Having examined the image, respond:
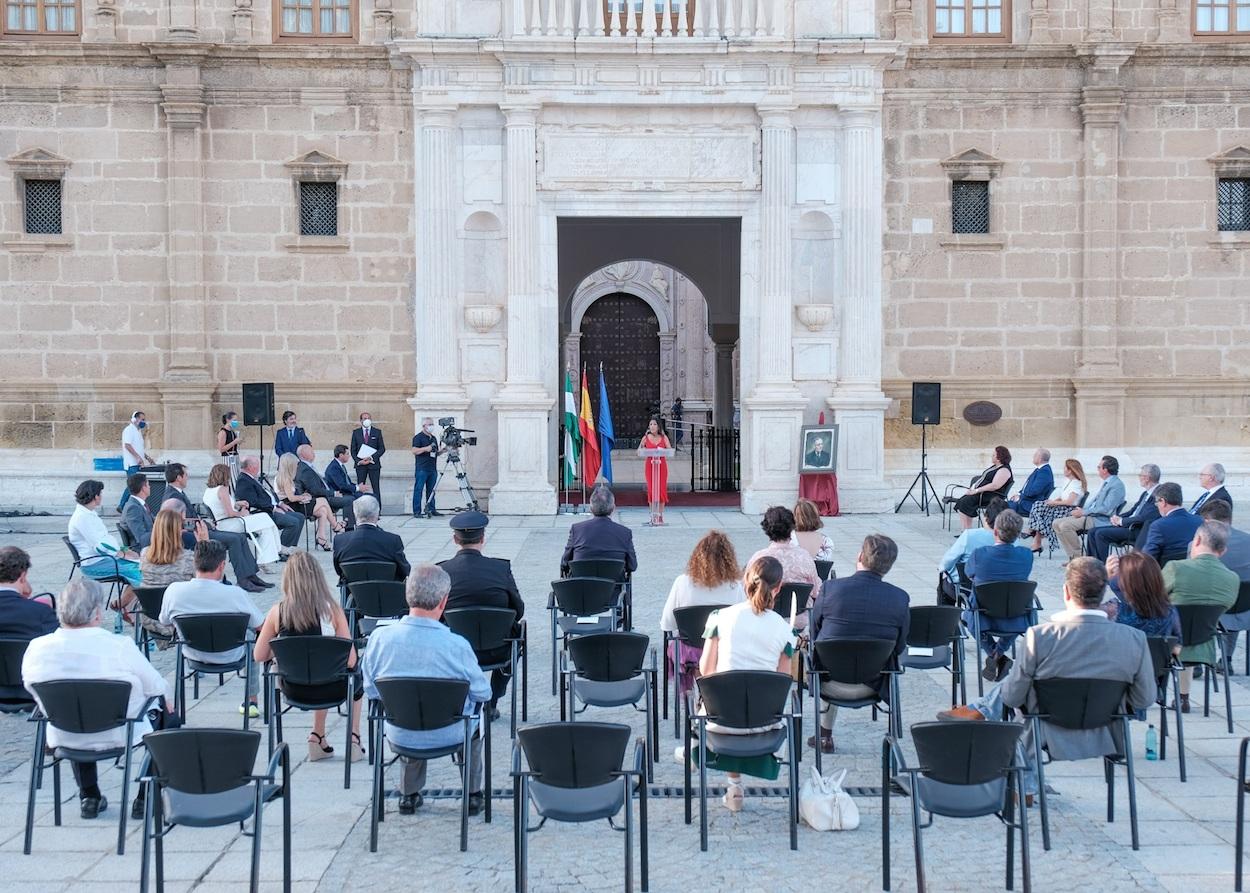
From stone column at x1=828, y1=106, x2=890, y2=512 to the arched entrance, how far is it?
17073 mm

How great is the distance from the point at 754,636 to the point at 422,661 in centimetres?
158

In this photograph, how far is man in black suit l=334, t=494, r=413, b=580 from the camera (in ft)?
31.0

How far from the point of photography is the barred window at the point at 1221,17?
65.1ft

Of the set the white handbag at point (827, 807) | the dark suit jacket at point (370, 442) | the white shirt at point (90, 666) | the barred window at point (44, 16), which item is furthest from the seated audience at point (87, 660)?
the barred window at point (44, 16)

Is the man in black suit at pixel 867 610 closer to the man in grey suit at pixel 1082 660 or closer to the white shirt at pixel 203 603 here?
the man in grey suit at pixel 1082 660

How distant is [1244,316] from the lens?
64.6 feet

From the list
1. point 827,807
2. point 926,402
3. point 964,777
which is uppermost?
point 926,402

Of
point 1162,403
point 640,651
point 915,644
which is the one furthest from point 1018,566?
point 1162,403

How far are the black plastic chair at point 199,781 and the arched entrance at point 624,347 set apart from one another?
30778mm

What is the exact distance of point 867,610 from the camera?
7055 mm

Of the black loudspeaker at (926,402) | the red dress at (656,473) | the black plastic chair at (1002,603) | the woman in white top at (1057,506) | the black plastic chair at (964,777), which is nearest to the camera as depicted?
the black plastic chair at (964,777)

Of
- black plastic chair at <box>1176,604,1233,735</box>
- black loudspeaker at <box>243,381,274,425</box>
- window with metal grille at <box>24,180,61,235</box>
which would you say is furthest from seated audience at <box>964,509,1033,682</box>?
window with metal grille at <box>24,180,61,235</box>

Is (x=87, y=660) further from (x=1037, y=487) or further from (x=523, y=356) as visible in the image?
(x=523, y=356)

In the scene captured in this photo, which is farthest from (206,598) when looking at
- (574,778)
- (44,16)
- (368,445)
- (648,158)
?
(44,16)
